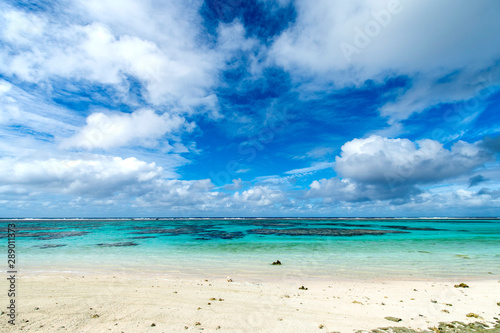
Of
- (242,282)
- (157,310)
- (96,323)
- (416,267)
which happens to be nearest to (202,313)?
(157,310)

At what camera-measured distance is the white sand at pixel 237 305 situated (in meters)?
7.68

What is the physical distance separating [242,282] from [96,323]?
25.5ft

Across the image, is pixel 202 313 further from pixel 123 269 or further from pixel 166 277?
pixel 123 269

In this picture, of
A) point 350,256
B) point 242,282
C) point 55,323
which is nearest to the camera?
point 55,323

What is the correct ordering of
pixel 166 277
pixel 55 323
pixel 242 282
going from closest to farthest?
pixel 55 323 → pixel 242 282 → pixel 166 277

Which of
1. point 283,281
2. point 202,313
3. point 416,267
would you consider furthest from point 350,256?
point 202,313

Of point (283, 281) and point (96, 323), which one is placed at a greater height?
point (96, 323)

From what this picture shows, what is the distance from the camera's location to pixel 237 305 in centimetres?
959

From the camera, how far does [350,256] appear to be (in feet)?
76.1

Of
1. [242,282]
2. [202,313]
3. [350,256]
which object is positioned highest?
[202,313]

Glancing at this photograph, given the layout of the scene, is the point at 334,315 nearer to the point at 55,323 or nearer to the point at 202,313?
the point at 202,313

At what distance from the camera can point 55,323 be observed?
24.9 ft

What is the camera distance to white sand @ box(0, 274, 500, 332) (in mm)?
7676

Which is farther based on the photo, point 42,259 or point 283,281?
point 42,259
